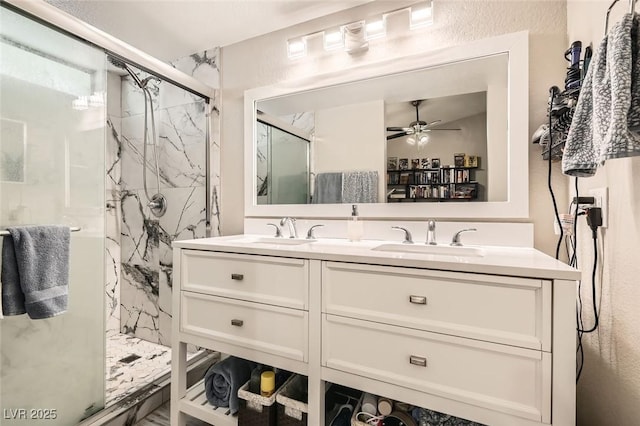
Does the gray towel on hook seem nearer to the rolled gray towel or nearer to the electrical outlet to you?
the electrical outlet

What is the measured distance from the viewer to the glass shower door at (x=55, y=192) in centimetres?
113

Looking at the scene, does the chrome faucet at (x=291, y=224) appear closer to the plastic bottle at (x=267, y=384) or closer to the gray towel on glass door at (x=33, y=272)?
the plastic bottle at (x=267, y=384)

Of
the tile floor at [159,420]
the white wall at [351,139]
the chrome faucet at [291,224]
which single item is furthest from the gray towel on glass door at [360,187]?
the tile floor at [159,420]

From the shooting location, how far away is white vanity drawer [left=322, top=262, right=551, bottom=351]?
801 millimetres

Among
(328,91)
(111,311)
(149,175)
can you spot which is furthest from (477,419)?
→ (111,311)

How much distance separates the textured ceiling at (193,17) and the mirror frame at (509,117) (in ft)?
1.16

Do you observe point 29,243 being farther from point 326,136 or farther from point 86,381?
point 326,136

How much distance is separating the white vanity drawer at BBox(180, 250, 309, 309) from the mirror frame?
558 mm

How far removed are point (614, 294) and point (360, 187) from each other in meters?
1.04

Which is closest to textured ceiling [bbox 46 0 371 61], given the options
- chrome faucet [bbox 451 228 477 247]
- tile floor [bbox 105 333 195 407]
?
chrome faucet [bbox 451 228 477 247]

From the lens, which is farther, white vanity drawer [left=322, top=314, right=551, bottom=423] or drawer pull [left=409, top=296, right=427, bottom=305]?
drawer pull [left=409, top=296, right=427, bottom=305]

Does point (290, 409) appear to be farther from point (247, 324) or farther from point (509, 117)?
point (509, 117)

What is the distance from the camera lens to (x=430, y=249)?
1265 millimetres

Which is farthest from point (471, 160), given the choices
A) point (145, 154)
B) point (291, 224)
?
point (145, 154)
